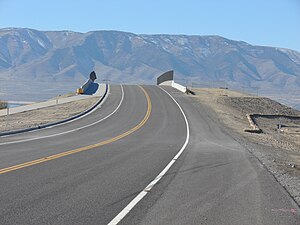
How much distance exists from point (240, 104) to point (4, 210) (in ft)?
165

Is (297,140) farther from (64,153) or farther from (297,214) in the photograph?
(297,214)

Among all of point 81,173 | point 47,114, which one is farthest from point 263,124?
point 81,173

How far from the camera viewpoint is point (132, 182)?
1291 centimetres

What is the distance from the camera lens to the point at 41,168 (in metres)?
14.6

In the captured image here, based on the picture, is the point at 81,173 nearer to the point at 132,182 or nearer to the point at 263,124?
the point at 132,182

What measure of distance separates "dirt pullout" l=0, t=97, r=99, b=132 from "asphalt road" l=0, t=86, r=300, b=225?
8942mm

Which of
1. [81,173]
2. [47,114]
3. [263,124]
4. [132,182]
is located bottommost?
[263,124]

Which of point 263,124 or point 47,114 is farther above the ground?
point 47,114

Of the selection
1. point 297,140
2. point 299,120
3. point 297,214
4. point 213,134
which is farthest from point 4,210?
point 299,120

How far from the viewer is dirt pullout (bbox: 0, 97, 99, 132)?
36059 mm

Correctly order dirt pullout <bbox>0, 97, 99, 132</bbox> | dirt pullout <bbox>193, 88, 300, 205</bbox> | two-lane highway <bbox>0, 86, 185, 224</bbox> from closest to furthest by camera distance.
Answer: two-lane highway <bbox>0, 86, 185, 224</bbox>
dirt pullout <bbox>193, 88, 300, 205</bbox>
dirt pullout <bbox>0, 97, 99, 132</bbox>

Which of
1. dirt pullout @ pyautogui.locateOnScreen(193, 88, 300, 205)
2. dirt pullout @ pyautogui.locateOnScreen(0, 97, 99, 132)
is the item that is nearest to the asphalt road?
dirt pullout @ pyautogui.locateOnScreen(193, 88, 300, 205)

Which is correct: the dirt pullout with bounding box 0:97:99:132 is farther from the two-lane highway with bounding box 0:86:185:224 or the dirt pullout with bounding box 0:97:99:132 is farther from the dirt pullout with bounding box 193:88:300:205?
the dirt pullout with bounding box 193:88:300:205

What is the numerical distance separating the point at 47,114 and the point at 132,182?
1198 inches
